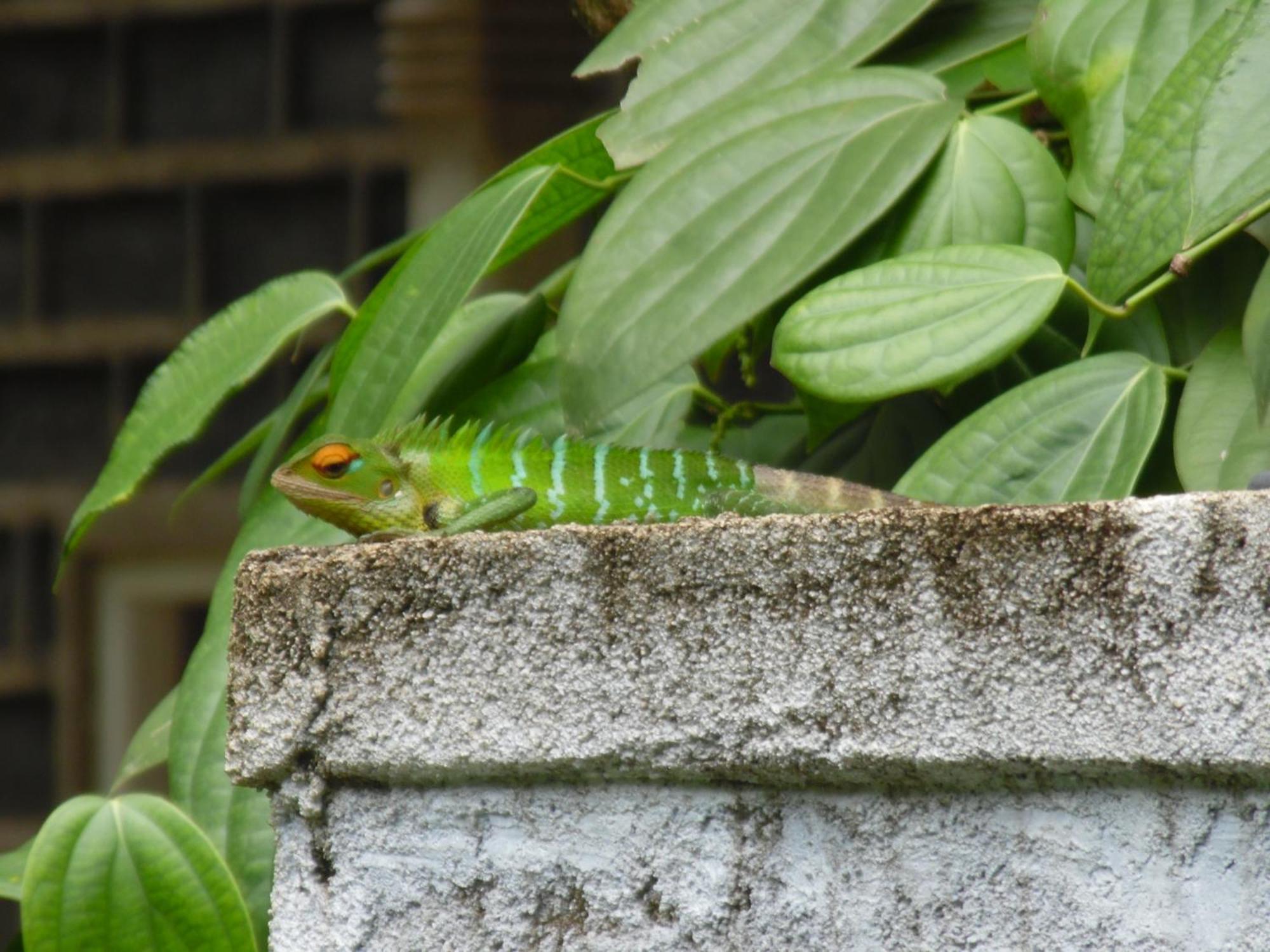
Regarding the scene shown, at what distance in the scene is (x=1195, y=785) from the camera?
0.71 m

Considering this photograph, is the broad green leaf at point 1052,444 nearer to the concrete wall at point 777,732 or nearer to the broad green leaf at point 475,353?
the concrete wall at point 777,732

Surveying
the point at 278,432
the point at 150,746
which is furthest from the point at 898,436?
the point at 150,746

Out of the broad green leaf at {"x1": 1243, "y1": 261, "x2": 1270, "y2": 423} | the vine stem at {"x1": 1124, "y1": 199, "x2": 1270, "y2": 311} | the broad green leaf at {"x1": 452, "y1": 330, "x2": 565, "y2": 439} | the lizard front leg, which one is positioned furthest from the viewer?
the broad green leaf at {"x1": 452, "y1": 330, "x2": 565, "y2": 439}

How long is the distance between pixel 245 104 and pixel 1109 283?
8.81 feet

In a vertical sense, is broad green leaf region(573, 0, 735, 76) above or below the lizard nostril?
above

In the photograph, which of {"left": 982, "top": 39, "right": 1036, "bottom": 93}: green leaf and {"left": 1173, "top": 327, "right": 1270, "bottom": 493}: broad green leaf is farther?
{"left": 982, "top": 39, "right": 1036, "bottom": 93}: green leaf

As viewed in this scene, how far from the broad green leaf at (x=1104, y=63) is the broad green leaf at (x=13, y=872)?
95 centimetres

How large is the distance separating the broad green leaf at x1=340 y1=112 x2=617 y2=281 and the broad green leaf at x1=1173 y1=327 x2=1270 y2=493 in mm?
543

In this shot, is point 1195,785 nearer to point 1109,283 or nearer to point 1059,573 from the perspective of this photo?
point 1059,573

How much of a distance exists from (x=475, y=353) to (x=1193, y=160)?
0.70 m

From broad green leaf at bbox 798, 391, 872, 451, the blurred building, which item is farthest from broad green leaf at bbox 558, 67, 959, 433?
the blurred building

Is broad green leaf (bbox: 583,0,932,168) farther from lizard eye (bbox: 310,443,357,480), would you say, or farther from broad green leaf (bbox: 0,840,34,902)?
broad green leaf (bbox: 0,840,34,902)

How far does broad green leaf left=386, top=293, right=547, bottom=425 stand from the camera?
142 centimetres

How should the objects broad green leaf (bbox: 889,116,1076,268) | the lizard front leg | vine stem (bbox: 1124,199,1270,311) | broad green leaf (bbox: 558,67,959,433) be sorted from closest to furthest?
1. vine stem (bbox: 1124,199,1270,311)
2. broad green leaf (bbox: 558,67,959,433)
3. broad green leaf (bbox: 889,116,1076,268)
4. the lizard front leg
